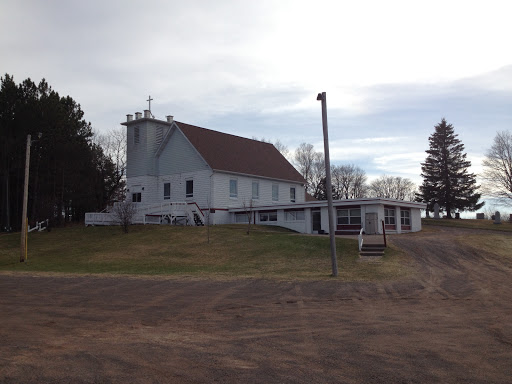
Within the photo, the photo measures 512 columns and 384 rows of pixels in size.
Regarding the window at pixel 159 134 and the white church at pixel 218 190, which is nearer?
the white church at pixel 218 190

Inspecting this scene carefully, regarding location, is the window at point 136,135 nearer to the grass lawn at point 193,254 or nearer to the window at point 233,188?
the grass lawn at point 193,254

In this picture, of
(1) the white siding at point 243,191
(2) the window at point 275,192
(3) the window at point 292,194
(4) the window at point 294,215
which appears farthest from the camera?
(3) the window at point 292,194

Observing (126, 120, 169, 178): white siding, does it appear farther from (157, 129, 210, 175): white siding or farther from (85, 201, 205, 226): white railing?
(85, 201, 205, 226): white railing

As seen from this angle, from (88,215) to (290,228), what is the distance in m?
16.6

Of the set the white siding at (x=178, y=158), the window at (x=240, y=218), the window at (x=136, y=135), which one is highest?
the window at (x=136, y=135)

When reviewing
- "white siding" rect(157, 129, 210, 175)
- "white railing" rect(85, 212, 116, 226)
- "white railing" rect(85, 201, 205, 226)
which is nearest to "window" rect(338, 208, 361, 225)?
"white railing" rect(85, 201, 205, 226)

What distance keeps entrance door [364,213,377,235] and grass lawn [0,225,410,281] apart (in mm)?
6000

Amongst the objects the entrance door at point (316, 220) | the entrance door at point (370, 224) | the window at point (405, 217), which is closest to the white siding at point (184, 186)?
the entrance door at point (316, 220)

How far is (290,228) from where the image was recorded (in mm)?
37250

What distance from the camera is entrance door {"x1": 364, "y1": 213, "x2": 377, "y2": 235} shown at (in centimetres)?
3322

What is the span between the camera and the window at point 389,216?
34.7 m

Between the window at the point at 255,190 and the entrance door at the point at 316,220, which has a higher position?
the window at the point at 255,190

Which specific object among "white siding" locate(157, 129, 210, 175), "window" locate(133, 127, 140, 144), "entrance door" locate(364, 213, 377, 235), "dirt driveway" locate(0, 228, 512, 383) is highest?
"window" locate(133, 127, 140, 144)

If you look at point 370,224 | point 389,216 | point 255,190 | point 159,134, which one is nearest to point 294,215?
point 255,190
